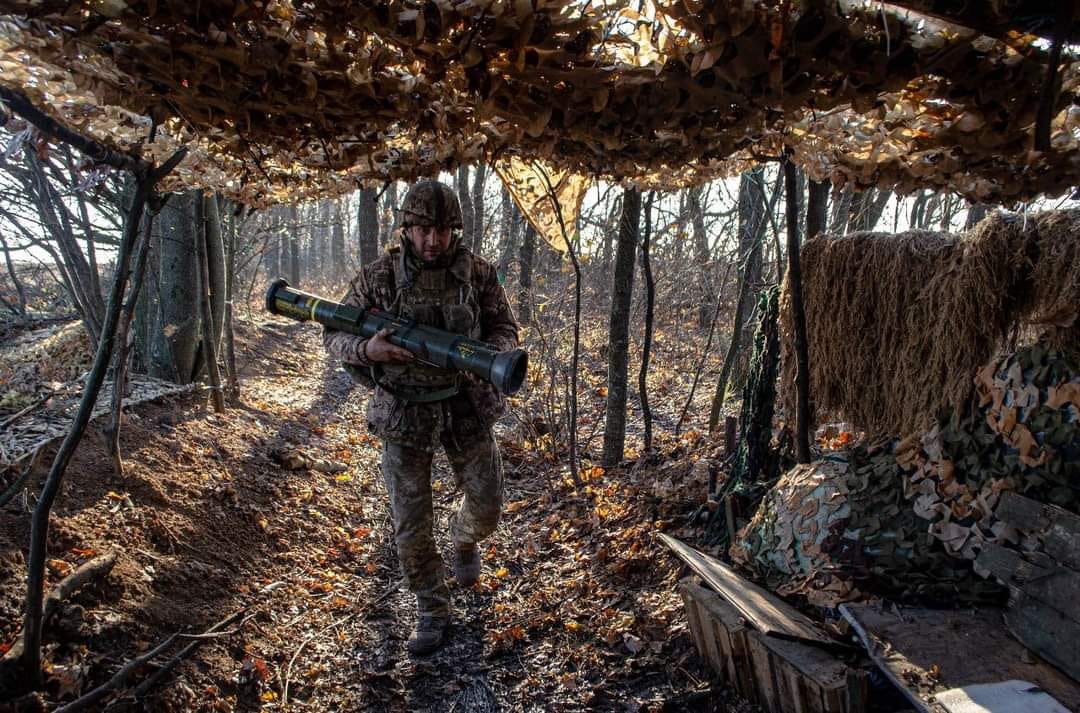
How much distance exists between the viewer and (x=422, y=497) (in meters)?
3.00

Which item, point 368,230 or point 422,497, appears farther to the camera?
point 368,230

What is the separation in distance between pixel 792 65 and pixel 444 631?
295cm

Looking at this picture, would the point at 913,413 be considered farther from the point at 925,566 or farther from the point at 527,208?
the point at 527,208

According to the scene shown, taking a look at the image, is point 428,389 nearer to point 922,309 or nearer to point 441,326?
point 441,326

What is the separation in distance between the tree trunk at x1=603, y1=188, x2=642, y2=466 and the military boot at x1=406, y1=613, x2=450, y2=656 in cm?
243

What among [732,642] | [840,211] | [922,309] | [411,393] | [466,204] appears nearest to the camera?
[732,642]

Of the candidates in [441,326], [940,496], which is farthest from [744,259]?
[441,326]

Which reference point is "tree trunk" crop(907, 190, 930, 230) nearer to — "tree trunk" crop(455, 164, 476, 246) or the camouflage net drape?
the camouflage net drape

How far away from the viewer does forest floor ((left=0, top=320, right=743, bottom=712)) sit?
2441 mm

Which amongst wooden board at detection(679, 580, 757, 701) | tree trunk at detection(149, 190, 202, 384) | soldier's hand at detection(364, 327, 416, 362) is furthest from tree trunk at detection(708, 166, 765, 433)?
tree trunk at detection(149, 190, 202, 384)

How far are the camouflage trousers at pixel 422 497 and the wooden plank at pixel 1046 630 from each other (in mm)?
2285

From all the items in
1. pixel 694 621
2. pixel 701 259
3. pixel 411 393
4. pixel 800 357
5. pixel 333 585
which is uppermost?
pixel 701 259

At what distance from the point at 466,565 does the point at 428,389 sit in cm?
121

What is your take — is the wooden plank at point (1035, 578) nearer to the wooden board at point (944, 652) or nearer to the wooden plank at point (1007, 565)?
the wooden plank at point (1007, 565)
